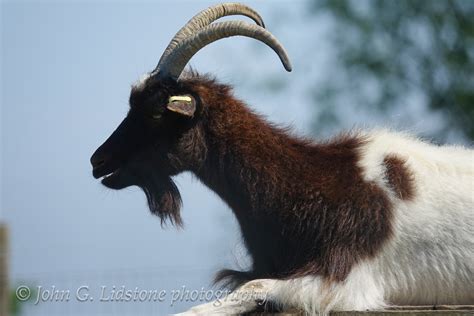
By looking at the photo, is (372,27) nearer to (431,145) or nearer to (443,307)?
(431,145)

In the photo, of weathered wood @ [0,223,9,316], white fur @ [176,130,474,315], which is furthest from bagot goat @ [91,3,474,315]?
weathered wood @ [0,223,9,316]

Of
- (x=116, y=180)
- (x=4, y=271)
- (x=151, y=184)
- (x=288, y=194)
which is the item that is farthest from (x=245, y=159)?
(x=4, y=271)

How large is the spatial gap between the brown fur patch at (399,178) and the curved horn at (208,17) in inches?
58.8

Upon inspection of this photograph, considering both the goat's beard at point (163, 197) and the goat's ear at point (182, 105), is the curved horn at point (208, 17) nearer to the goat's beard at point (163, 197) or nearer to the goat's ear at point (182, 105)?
the goat's ear at point (182, 105)

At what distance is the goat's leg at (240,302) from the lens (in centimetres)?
586

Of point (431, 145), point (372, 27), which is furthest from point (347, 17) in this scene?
point (431, 145)

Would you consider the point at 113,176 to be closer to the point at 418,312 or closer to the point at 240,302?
the point at 240,302

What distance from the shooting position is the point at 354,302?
5.89 meters

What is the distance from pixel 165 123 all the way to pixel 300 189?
1.00 m

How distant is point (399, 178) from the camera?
6254mm

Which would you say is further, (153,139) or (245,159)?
(153,139)

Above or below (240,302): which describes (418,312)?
above

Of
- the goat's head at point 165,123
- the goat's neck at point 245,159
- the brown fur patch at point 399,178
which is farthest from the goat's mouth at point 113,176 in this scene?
the brown fur patch at point 399,178

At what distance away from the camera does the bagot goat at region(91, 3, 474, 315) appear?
6051 mm
